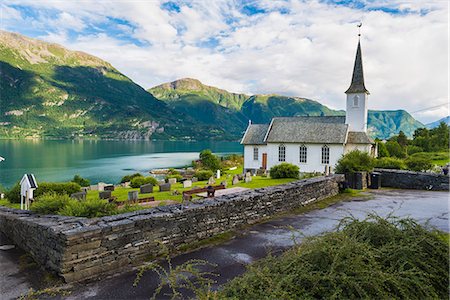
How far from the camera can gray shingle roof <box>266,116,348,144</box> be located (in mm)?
39156

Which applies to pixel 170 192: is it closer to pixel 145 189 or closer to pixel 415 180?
pixel 145 189

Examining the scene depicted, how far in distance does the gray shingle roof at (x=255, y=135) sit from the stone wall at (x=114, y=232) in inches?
1331

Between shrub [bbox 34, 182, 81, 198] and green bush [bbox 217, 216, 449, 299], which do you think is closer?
green bush [bbox 217, 216, 449, 299]

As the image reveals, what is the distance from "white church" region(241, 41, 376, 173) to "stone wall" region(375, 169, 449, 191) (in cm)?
1648

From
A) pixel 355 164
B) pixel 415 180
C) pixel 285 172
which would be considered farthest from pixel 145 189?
pixel 415 180

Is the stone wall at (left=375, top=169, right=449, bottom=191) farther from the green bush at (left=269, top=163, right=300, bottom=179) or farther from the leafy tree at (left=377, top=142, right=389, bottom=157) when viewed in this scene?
the leafy tree at (left=377, top=142, right=389, bottom=157)

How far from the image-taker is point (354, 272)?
4.44m

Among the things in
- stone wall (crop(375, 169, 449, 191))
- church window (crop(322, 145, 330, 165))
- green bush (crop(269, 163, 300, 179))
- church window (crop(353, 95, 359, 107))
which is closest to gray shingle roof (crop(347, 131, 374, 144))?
church window (crop(322, 145, 330, 165))

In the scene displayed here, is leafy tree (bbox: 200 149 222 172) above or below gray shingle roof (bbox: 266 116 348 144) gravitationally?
below

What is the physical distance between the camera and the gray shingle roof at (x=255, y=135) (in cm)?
4434

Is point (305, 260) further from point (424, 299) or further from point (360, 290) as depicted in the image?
point (424, 299)

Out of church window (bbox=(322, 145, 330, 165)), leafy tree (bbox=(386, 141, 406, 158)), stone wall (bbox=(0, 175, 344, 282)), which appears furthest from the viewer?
leafy tree (bbox=(386, 141, 406, 158))

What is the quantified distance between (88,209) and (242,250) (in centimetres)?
477

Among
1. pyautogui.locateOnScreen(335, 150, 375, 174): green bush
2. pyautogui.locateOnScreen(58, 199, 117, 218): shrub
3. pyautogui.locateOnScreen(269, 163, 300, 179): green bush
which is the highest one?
pyautogui.locateOnScreen(335, 150, 375, 174): green bush
